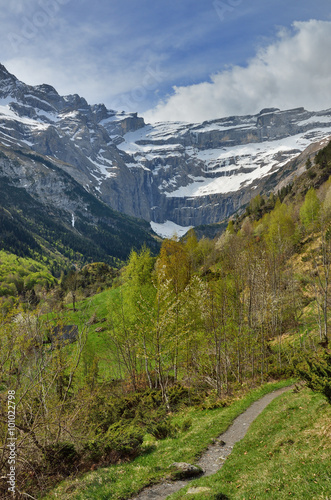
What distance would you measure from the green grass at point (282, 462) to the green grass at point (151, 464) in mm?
2196

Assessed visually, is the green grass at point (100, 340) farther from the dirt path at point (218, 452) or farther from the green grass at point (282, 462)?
the green grass at point (282, 462)

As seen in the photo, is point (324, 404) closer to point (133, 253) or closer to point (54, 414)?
point (54, 414)

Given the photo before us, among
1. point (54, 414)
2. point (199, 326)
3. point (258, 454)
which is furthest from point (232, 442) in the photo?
point (199, 326)

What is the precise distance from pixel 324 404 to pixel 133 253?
2319 cm

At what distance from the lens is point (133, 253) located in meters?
31.7

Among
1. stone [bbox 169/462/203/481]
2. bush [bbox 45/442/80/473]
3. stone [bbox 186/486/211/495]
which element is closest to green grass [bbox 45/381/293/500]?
stone [bbox 169/462/203/481]

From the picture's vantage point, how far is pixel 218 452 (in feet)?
43.0

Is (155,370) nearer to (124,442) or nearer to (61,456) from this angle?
(124,442)

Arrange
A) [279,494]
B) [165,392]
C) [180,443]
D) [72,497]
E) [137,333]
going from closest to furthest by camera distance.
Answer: [279,494] → [72,497] → [180,443] → [165,392] → [137,333]

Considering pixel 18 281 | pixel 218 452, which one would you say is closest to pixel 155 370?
pixel 218 452

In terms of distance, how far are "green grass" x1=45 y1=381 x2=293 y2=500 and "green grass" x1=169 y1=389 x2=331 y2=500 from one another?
220 cm

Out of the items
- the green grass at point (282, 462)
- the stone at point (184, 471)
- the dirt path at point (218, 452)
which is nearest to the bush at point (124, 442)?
the stone at point (184, 471)

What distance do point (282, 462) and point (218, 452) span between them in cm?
537

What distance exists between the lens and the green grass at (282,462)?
23.4 feet
